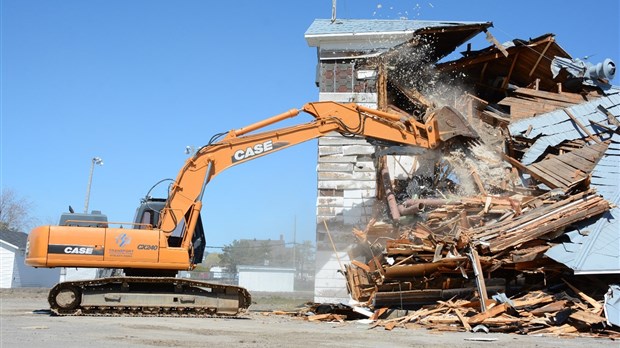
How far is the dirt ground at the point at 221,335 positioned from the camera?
8.34 meters

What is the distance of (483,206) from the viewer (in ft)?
44.2

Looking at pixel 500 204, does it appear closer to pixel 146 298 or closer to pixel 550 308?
pixel 550 308

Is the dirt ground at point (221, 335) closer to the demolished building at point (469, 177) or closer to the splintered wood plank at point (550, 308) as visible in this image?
the splintered wood plank at point (550, 308)

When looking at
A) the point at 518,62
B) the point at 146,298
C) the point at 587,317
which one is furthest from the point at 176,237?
the point at 518,62

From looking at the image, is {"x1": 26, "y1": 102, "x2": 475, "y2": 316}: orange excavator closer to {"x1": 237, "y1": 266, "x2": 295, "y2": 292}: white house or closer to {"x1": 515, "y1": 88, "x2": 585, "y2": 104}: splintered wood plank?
{"x1": 515, "y1": 88, "x2": 585, "y2": 104}: splintered wood plank

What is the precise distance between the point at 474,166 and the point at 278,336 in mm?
7202

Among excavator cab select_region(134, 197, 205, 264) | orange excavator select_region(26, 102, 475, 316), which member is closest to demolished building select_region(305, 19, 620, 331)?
orange excavator select_region(26, 102, 475, 316)

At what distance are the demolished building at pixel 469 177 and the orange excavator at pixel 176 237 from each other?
0.65 m

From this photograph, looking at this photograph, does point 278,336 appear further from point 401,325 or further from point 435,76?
point 435,76

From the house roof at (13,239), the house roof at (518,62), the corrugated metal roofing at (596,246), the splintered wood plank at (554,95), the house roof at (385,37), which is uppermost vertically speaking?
the house roof at (385,37)

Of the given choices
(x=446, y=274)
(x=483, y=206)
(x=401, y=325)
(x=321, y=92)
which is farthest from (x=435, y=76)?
(x=401, y=325)

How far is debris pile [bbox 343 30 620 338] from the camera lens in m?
11.5

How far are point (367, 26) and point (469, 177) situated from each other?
602 cm

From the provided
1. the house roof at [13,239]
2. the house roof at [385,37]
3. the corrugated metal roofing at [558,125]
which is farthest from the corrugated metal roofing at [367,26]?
the house roof at [13,239]
